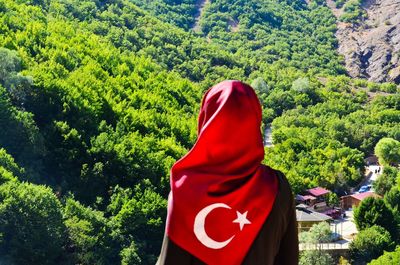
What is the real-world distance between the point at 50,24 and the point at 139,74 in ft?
46.5

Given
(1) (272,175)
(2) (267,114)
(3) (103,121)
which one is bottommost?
(2) (267,114)

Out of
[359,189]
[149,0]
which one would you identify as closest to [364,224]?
[359,189]

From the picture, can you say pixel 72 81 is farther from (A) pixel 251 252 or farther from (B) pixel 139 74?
(A) pixel 251 252

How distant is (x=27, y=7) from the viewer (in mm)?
91688

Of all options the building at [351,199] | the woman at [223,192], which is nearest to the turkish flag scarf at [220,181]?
the woman at [223,192]

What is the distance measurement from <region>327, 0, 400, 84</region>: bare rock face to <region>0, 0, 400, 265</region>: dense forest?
503cm

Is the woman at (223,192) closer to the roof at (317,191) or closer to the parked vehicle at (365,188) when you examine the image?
the roof at (317,191)

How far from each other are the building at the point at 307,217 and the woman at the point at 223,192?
54.3m

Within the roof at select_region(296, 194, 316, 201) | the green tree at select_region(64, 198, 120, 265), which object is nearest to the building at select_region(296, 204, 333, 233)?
the roof at select_region(296, 194, 316, 201)

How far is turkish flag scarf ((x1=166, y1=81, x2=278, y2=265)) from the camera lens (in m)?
3.97

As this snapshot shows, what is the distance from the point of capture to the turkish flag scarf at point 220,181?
3.97m

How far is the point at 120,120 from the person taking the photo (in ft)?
Answer: 218

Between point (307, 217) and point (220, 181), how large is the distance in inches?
2253

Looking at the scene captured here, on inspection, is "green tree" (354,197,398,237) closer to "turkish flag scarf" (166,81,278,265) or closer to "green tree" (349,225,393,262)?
"green tree" (349,225,393,262)
